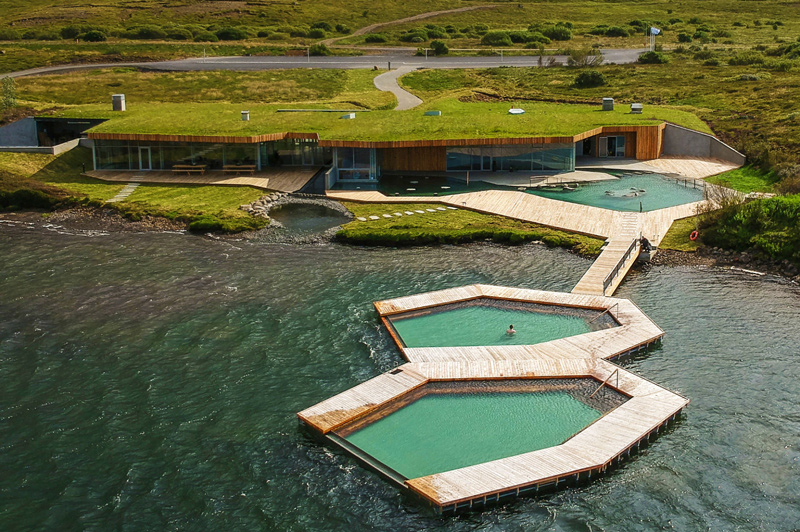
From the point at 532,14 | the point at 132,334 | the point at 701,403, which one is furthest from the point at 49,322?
the point at 532,14

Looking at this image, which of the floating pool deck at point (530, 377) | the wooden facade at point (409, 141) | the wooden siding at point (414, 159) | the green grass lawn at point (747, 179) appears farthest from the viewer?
the wooden siding at point (414, 159)

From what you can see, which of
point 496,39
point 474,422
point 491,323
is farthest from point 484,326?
point 496,39

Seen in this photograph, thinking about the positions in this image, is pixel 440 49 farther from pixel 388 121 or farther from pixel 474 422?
pixel 474 422

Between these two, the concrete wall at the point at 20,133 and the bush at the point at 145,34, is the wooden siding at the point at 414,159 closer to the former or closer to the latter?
the concrete wall at the point at 20,133

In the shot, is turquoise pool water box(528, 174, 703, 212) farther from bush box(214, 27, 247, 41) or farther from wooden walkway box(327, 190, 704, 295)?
bush box(214, 27, 247, 41)

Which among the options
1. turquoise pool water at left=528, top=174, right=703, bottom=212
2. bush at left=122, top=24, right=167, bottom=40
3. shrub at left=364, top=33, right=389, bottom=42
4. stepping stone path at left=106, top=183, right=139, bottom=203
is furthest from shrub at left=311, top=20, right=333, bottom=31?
turquoise pool water at left=528, top=174, right=703, bottom=212

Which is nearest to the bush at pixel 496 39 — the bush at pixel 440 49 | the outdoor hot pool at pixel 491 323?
the bush at pixel 440 49
